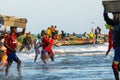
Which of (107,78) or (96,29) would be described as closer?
(107,78)

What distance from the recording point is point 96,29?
2149 inches

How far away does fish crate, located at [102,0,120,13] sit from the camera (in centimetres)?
1186

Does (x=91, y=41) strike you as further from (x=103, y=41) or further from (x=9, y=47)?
(x=9, y=47)

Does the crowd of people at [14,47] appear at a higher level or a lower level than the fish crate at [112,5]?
lower

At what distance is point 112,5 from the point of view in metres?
11.9

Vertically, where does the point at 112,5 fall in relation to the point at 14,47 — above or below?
above

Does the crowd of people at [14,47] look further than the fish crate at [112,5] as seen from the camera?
Yes

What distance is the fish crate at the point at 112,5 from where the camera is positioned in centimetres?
1186

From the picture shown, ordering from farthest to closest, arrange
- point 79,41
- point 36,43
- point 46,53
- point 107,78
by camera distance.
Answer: point 79,41 → point 36,43 → point 46,53 → point 107,78

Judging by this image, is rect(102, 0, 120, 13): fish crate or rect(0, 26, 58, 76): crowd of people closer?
rect(102, 0, 120, 13): fish crate

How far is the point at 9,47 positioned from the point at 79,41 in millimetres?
43130

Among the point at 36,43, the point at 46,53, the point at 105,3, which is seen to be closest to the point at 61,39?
the point at 36,43

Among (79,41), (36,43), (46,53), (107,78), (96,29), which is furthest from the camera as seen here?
(79,41)

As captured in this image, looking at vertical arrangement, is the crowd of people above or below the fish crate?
below
